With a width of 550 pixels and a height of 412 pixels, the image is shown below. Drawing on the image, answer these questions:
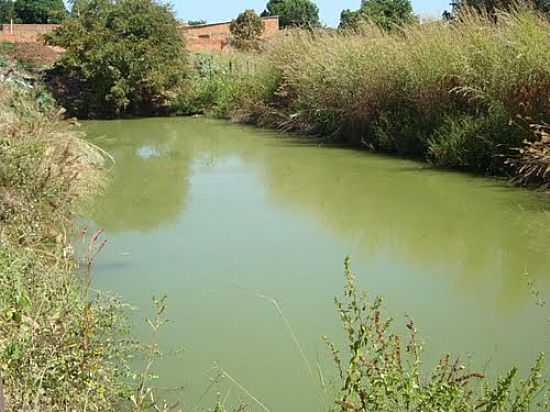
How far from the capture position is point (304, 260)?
18.6 feet

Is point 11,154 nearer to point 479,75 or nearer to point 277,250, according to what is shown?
point 277,250

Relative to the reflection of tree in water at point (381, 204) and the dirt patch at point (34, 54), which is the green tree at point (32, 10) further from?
the reflection of tree in water at point (381, 204)

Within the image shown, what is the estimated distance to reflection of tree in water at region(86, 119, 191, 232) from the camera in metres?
7.43

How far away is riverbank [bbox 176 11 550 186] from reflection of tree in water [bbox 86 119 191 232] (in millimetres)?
2452

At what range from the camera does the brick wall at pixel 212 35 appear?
25.9 m

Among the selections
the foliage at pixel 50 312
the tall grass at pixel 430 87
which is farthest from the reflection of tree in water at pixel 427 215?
the foliage at pixel 50 312

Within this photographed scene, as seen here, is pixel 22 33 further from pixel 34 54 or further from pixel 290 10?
pixel 290 10

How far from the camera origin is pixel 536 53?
29.0 feet

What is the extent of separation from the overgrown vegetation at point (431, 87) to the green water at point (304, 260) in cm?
57

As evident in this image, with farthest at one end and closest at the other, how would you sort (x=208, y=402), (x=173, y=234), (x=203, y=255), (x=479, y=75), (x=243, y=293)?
(x=479, y=75) → (x=173, y=234) → (x=203, y=255) → (x=243, y=293) → (x=208, y=402)

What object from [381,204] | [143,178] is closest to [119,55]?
[143,178]

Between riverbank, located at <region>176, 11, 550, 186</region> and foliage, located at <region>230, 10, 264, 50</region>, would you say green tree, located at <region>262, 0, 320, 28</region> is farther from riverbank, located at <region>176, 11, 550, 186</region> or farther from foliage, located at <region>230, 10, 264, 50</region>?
riverbank, located at <region>176, 11, 550, 186</region>

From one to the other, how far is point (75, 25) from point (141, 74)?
2.03 metres

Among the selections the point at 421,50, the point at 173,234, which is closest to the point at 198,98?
the point at 421,50
